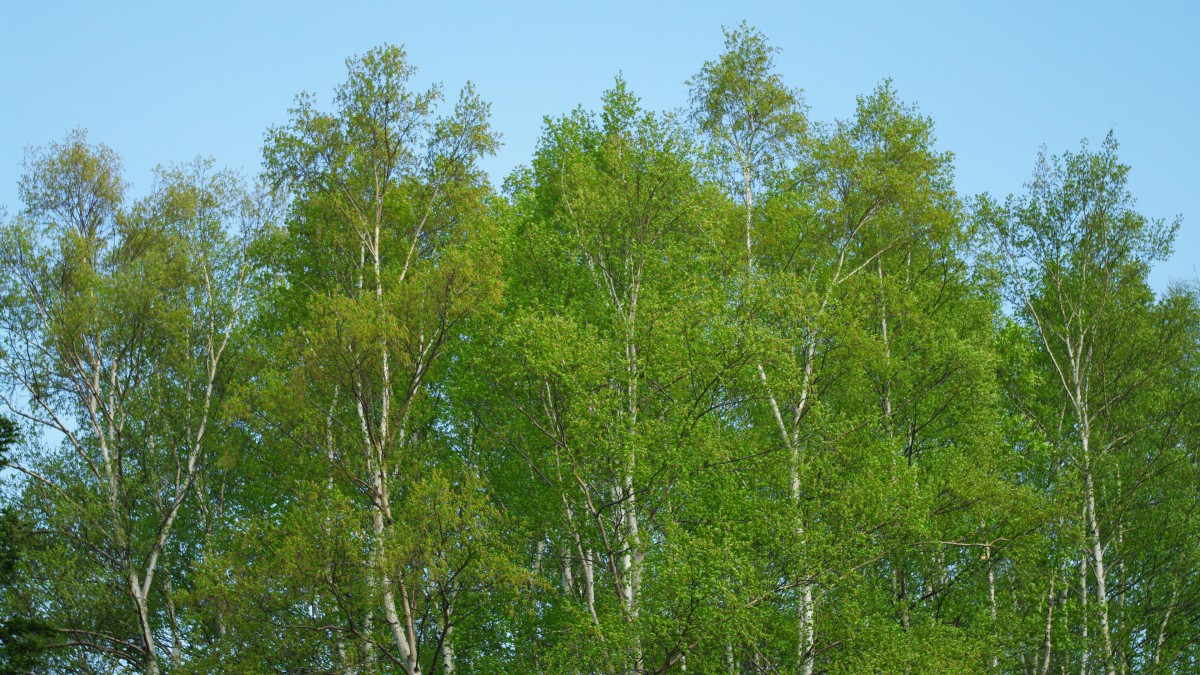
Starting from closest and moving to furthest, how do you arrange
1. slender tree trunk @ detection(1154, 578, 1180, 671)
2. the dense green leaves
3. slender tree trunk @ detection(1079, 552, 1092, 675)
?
the dense green leaves → slender tree trunk @ detection(1079, 552, 1092, 675) → slender tree trunk @ detection(1154, 578, 1180, 671)

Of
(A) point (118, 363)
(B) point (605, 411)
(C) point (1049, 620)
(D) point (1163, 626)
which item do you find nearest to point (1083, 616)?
(C) point (1049, 620)

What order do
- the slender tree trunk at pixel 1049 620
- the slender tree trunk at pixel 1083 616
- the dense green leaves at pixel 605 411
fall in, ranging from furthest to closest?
the slender tree trunk at pixel 1083 616 < the slender tree trunk at pixel 1049 620 < the dense green leaves at pixel 605 411

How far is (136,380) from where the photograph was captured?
23734mm

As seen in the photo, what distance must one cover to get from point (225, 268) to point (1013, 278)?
19.0 m

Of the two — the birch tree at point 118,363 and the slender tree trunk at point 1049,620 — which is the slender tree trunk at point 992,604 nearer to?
the slender tree trunk at point 1049,620

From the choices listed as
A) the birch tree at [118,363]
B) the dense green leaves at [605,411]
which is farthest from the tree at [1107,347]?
the birch tree at [118,363]

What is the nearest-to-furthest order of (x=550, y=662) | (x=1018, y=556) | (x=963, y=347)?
(x=550, y=662), (x=1018, y=556), (x=963, y=347)

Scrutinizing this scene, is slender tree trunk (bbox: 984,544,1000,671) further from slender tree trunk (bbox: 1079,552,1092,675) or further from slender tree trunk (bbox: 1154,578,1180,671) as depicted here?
slender tree trunk (bbox: 1154,578,1180,671)

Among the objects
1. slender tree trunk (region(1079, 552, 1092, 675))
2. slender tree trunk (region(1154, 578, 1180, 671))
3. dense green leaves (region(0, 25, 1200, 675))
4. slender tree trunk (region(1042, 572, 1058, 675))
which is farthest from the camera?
slender tree trunk (region(1154, 578, 1180, 671))

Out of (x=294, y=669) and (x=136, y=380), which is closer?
(x=294, y=669)

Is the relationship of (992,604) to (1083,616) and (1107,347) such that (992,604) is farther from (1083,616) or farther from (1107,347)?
(1107,347)

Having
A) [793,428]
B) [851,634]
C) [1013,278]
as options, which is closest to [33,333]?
[793,428]

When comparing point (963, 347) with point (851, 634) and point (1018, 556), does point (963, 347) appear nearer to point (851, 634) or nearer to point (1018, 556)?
point (1018, 556)

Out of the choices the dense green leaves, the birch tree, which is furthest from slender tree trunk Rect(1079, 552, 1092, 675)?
the birch tree
